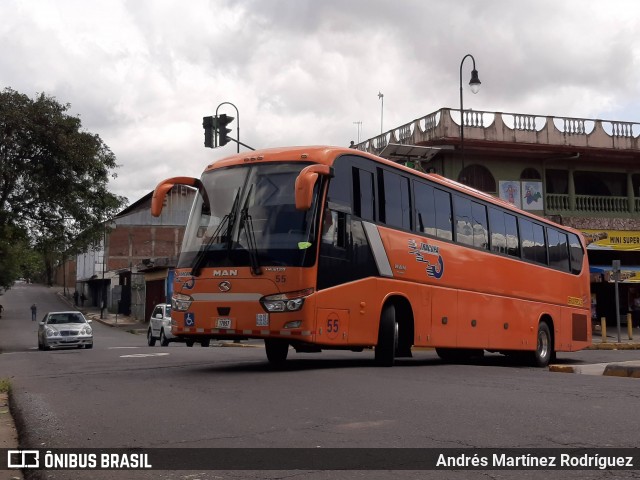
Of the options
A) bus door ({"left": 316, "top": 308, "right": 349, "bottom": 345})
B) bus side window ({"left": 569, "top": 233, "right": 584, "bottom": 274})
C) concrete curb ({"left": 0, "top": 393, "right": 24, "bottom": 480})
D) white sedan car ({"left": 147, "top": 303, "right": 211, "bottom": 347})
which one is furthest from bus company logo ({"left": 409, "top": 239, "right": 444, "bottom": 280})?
white sedan car ({"left": 147, "top": 303, "right": 211, "bottom": 347})

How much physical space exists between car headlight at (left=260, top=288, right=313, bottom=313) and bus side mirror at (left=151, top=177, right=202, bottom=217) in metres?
2.55

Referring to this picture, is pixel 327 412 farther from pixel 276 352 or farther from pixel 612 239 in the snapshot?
pixel 612 239

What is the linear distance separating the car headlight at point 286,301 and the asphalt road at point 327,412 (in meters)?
1.02

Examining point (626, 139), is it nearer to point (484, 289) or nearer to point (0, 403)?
point (484, 289)

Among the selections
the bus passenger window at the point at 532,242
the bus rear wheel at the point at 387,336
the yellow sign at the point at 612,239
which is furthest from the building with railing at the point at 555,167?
the bus rear wheel at the point at 387,336

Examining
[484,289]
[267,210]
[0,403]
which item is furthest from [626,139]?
[0,403]

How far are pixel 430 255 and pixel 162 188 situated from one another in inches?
201

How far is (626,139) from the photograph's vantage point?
113ft

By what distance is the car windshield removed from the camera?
28.8m

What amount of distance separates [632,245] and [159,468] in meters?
32.6

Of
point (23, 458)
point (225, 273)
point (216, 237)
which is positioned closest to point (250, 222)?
point (216, 237)

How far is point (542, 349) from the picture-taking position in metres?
18.4

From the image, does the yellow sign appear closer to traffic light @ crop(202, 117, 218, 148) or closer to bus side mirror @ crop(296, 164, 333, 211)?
traffic light @ crop(202, 117, 218, 148)

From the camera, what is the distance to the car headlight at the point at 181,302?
39.2 ft
